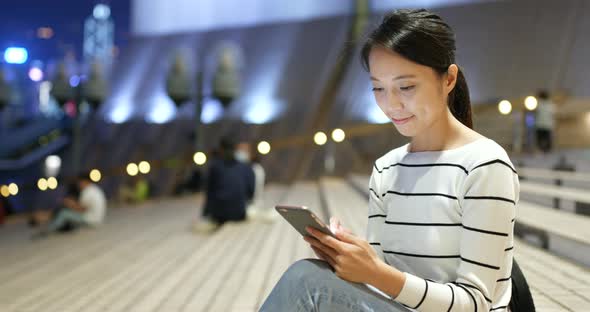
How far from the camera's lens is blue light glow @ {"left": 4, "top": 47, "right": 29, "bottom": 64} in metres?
16.1

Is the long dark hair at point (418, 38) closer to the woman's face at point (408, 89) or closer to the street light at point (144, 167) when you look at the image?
the woman's face at point (408, 89)

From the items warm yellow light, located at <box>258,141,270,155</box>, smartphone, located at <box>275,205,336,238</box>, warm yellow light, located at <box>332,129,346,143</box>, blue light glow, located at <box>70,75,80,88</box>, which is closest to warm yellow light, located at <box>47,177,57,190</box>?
blue light glow, located at <box>70,75,80,88</box>

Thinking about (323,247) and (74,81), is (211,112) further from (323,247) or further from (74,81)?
(323,247)

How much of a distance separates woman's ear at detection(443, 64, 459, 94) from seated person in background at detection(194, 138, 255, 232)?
14.5 ft

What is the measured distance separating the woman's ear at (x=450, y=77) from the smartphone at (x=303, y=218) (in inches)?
18.0

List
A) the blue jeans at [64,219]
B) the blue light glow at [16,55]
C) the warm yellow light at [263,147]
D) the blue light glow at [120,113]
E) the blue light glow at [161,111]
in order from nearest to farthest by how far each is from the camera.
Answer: the blue jeans at [64,219] < the warm yellow light at [263,147] < the blue light glow at [161,111] < the blue light glow at [120,113] < the blue light glow at [16,55]

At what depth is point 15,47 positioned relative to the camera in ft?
55.2

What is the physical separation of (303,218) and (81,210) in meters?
5.65

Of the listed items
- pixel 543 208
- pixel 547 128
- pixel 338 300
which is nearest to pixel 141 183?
pixel 547 128

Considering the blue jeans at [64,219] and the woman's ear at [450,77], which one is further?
the blue jeans at [64,219]

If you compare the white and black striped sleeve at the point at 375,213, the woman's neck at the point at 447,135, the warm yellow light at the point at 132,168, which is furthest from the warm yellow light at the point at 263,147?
the woman's neck at the point at 447,135

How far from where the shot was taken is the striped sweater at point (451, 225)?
1113 mm

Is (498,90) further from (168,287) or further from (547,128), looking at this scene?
(168,287)

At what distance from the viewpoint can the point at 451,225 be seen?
1.20 m
